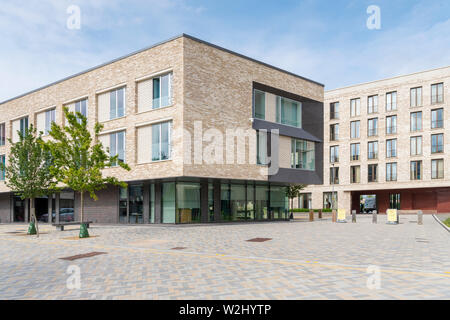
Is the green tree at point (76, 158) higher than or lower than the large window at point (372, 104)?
lower

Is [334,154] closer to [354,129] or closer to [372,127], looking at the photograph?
[354,129]

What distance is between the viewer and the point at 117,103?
27.5 meters

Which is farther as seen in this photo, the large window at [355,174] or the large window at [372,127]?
the large window at [355,174]

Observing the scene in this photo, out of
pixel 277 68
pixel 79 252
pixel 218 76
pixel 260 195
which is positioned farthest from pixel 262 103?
pixel 79 252

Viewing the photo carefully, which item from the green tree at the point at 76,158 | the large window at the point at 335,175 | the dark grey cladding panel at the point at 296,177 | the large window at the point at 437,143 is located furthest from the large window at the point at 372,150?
the green tree at the point at 76,158

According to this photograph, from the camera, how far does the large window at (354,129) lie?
5697cm

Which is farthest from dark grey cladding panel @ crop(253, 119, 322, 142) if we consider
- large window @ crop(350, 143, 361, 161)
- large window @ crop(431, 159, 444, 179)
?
large window @ crop(350, 143, 361, 161)

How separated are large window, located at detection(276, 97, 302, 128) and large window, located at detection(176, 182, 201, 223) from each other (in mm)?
8924

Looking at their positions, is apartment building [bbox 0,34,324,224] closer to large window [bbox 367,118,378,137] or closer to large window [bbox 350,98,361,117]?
large window [bbox 367,118,378,137]

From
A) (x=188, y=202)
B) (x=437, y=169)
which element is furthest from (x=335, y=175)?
(x=188, y=202)

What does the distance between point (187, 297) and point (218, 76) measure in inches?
805

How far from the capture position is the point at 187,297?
20.7 feet

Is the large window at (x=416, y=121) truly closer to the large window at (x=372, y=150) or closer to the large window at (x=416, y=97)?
the large window at (x=416, y=97)

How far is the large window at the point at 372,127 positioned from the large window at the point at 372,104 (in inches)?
50.6
